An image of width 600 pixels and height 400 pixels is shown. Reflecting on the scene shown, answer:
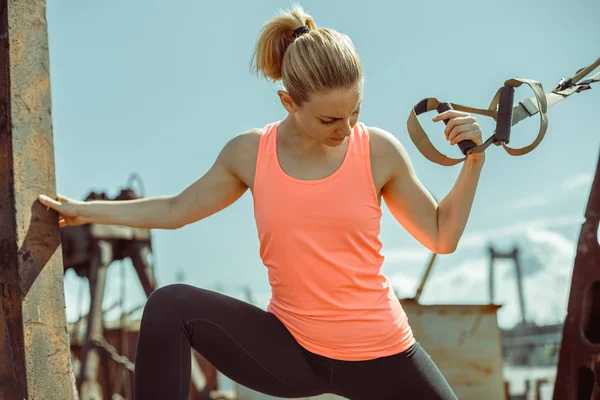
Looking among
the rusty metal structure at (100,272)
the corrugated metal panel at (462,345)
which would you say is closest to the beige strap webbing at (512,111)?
the corrugated metal panel at (462,345)

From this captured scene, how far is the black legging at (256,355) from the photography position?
7.05 ft

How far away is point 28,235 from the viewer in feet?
7.83

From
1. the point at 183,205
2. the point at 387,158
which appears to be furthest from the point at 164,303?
the point at 387,158

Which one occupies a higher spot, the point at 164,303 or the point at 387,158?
the point at 387,158

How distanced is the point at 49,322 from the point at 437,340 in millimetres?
2851

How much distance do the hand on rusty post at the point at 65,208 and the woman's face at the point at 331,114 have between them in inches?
31.5

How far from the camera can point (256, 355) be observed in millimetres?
2225

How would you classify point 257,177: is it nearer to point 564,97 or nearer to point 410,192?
point 410,192

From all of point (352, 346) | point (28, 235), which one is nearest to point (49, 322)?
point (28, 235)

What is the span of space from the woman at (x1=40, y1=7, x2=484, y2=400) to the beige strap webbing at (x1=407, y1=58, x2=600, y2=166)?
0.08 meters

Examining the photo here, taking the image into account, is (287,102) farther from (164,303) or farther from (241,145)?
(164,303)

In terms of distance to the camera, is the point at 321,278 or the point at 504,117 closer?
the point at 504,117

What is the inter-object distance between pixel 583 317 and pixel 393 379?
1.09 m

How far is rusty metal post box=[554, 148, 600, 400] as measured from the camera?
2900 mm
